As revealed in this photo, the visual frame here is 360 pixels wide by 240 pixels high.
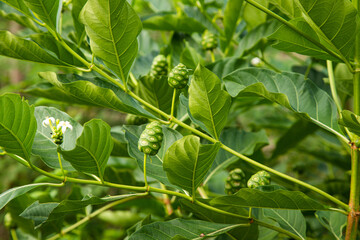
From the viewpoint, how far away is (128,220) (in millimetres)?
1405

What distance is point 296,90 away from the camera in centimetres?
77

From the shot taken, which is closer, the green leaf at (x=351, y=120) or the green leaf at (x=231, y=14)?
the green leaf at (x=351, y=120)

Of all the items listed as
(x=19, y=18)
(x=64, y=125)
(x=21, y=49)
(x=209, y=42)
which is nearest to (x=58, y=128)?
(x=64, y=125)

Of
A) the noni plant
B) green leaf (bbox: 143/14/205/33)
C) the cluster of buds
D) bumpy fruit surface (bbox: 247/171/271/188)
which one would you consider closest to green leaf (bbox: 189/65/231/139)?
the noni plant

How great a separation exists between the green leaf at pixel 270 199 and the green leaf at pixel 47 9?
0.43 meters

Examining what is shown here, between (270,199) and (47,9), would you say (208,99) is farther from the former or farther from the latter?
(47,9)

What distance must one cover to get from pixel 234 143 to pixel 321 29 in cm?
40

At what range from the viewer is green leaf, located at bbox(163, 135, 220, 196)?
57 cm

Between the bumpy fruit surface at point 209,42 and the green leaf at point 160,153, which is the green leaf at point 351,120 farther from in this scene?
the bumpy fruit surface at point 209,42

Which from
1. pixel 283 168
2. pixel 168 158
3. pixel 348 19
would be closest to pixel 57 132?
pixel 168 158

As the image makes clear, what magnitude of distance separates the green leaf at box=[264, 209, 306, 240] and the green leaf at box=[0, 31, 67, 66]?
0.54 meters

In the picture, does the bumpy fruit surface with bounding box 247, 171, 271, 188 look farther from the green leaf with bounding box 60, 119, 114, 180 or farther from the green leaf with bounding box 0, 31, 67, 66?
the green leaf with bounding box 0, 31, 67, 66

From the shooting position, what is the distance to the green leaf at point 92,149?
0.58 metres

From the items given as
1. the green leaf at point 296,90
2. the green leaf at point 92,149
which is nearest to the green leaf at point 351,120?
the green leaf at point 296,90
